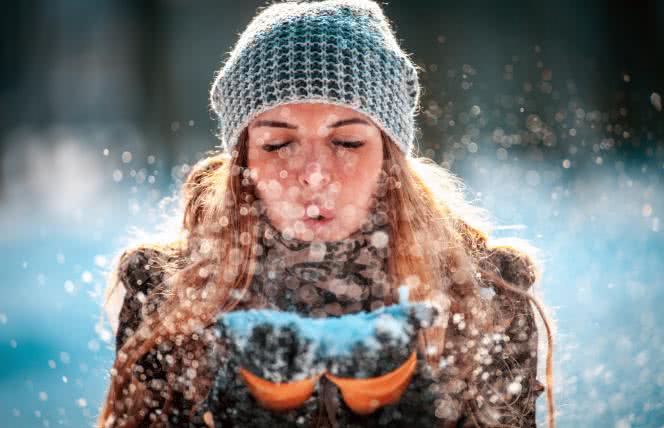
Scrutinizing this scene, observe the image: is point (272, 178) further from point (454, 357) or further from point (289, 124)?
point (454, 357)

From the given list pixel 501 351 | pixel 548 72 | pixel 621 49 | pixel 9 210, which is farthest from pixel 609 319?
pixel 9 210

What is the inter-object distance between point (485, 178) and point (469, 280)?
4.09 m

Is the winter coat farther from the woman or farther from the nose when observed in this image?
the nose

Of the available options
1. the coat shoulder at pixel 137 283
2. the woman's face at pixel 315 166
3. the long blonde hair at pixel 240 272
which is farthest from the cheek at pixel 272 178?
the coat shoulder at pixel 137 283

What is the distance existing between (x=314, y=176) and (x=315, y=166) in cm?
3

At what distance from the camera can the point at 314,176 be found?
66.5 inches

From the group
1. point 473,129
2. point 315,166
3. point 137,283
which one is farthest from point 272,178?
point 473,129

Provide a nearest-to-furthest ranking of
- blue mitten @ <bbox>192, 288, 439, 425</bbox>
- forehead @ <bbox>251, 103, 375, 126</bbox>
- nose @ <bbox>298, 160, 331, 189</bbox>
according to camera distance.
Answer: blue mitten @ <bbox>192, 288, 439, 425</bbox>, nose @ <bbox>298, 160, 331, 189</bbox>, forehead @ <bbox>251, 103, 375, 126</bbox>

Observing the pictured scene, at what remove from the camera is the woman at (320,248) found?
70.9 inches

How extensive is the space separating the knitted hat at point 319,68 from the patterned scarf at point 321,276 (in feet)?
1.17

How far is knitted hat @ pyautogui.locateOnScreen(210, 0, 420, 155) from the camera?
1.81 m

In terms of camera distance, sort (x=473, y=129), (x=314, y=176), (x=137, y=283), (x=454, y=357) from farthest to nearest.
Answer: (x=473, y=129)
(x=137, y=283)
(x=454, y=357)
(x=314, y=176)

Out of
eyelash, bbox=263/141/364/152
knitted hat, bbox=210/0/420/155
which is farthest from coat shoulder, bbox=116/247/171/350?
eyelash, bbox=263/141/364/152

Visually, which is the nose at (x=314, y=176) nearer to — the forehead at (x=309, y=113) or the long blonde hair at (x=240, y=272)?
the forehead at (x=309, y=113)
